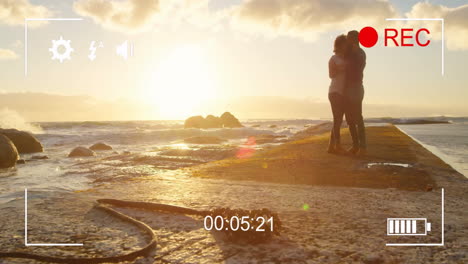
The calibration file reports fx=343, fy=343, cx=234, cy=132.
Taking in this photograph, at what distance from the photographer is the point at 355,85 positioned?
17.4 ft

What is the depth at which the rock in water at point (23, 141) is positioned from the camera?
13.8 metres

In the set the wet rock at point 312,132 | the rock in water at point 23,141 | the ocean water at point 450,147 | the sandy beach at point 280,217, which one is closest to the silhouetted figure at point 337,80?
the sandy beach at point 280,217

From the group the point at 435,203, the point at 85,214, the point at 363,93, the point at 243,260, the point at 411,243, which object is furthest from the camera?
the point at 363,93

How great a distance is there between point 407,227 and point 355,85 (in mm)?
3707

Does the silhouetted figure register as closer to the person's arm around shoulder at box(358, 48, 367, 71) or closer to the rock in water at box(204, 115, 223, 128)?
the person's arm around shoulder at box(358, 48, 367, 71)

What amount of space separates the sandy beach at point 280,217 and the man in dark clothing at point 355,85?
57.6 inches

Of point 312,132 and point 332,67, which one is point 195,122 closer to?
point 312,132

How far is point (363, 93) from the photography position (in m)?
5.39

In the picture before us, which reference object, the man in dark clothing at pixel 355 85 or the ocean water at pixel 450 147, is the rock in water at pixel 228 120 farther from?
the man in dark clothing at pixel 355 85

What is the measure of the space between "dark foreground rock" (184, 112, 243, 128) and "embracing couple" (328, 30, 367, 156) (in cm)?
3993

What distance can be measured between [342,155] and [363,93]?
1031 millimetres

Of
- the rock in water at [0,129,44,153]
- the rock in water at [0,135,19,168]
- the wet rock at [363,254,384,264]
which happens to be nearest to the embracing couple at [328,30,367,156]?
the wet rock at [363,254,384,264]

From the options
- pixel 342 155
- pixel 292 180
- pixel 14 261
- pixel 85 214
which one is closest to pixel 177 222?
pixel 85 214

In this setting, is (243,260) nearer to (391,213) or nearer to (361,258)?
(361,258)
